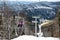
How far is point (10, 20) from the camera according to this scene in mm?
2049

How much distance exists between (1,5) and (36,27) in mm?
740

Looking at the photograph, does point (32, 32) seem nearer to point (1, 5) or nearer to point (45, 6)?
point (45, 6)

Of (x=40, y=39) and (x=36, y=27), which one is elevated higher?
(x=36, y=27)

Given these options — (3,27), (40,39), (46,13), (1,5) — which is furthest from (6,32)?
(46,13)

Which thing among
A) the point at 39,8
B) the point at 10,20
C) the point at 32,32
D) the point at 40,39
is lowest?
the point at 40,39

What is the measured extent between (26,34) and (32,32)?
0.37ft

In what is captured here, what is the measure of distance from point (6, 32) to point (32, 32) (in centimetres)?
47

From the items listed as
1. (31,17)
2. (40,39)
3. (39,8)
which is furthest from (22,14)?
(40,39)

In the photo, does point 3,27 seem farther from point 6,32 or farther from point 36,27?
point 36,27

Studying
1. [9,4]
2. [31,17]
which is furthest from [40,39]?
[9,4]

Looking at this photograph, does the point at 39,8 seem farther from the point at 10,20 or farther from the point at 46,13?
the point at 10,20

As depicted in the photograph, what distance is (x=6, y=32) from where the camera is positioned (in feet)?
6.77

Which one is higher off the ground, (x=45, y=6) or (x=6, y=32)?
(x=45, y=6)

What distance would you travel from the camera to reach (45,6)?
6.68ft
